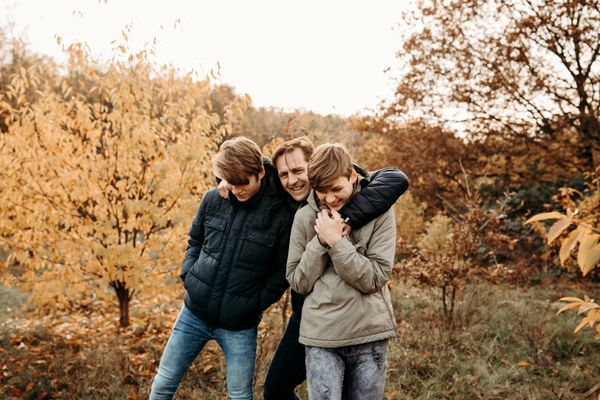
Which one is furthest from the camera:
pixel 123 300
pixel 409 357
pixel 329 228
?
pixel 123 300

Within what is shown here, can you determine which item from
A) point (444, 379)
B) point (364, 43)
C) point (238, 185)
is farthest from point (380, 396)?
point (364, 43)

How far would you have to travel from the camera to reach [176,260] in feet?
16.8

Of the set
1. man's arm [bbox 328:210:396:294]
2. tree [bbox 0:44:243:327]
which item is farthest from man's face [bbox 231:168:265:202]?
tree [bbox 0:44:243:327]

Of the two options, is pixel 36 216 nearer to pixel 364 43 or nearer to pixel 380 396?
pixel 380 396

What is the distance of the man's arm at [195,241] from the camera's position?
2.67 metres

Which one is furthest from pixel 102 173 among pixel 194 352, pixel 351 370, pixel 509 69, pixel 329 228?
pixel 509 69

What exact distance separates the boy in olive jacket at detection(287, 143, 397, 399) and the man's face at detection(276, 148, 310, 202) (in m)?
0.19

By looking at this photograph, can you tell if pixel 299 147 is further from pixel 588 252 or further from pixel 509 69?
pixel 509 69

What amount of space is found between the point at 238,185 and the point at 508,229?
10.4 metres

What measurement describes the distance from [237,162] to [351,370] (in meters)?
1.15

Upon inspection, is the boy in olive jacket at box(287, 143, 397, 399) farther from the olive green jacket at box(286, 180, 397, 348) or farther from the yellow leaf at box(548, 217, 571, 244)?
the yellow leaf at box(548, 217, 571, 244)

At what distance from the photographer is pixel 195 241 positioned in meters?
2.73

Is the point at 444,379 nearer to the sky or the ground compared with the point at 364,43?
nearer to the ground

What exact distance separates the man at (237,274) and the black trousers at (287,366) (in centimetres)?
13
